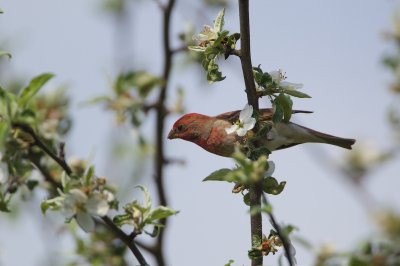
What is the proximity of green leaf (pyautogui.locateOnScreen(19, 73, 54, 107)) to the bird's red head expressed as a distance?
2.68 meters

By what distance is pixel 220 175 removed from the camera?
2.85 meters

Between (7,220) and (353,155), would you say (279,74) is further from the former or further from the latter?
(7,220)

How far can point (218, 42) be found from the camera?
3.02 m

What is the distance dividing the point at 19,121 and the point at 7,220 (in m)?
3.85

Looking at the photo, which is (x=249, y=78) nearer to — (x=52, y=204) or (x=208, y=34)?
(x=208, y=34)

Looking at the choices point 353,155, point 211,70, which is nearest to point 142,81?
point 353,155

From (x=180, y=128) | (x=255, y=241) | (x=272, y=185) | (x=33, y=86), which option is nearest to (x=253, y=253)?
(x=255, y=241)

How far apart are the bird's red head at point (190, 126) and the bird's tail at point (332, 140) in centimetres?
83

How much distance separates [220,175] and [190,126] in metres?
2.73

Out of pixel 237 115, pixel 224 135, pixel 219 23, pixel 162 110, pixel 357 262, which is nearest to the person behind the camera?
pixel 357 262

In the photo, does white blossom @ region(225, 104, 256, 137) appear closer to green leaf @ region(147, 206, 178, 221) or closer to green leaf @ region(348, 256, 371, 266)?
green leaf @ region(147, 206, 178, 221)

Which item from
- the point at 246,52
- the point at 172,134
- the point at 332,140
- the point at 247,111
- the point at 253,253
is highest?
the point at 246,52

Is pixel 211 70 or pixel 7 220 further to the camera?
pixel 7 220

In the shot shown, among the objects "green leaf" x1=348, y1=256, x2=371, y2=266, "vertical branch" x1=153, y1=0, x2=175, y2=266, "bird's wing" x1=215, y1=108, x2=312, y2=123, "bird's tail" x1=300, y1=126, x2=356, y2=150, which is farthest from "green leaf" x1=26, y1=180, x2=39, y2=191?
"green leaf" x1=348, y1=256, x2=371, y2=266
